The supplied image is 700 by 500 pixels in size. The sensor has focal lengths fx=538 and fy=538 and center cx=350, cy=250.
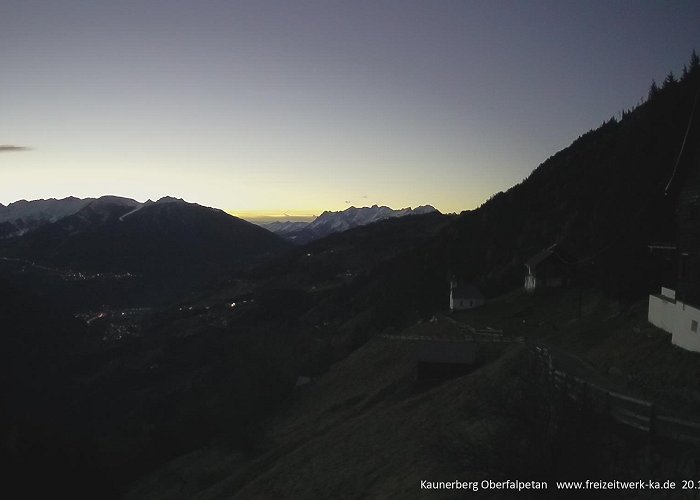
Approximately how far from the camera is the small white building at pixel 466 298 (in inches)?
3147

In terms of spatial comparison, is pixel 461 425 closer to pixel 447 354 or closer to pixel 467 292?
pixel 447 354

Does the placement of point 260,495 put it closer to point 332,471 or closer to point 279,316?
point 332,471

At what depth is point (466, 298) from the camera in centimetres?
8062

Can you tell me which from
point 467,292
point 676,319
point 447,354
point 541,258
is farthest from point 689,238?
point 467,292

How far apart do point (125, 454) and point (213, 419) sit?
995 centimetres

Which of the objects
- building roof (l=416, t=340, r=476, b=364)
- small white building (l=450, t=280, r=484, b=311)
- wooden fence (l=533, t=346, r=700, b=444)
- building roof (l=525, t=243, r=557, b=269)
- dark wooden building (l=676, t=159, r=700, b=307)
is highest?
dark wooden building (l=676, t=159, r=700, b=307)

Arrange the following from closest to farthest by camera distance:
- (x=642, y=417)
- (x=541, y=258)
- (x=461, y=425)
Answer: (x=642, y=417) < (x=461, y=425) < (x=541, y=258)

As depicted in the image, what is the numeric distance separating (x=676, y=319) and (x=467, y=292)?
5636 cm

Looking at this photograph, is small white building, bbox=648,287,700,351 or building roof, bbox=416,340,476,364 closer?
small white building, bbox=648,287,700,351

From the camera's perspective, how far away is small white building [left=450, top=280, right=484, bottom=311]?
7994 cm

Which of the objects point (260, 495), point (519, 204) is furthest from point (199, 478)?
point (519, 204)

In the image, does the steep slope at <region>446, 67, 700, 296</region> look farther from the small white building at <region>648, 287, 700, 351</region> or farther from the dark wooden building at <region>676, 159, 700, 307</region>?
the small white building at <region>648, 287, 700, 351</region>

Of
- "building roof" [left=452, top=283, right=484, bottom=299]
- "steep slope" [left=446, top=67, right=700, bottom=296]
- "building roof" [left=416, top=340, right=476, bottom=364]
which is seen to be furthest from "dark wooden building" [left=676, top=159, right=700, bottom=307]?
"building roof" [left=452, top=283, right=484, bottom=299]

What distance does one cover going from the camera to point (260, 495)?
31344 millimetres
